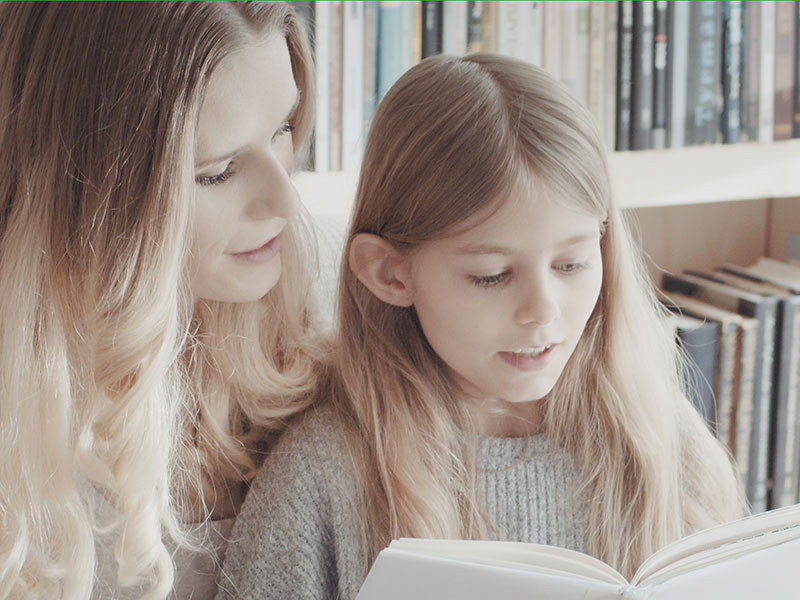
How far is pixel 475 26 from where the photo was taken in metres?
1.08

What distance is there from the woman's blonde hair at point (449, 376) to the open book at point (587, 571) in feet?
0.74

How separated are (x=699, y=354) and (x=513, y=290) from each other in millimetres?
542

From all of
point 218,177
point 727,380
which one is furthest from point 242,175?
point 727,380

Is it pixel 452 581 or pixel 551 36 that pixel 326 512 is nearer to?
pixel 452 581

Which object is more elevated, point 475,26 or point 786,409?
point 475,26

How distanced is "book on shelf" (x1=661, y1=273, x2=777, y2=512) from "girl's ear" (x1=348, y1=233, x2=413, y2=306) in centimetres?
62

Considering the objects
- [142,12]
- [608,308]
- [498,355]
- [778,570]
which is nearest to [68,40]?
[142,12]

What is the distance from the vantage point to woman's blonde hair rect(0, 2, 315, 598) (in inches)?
28.0

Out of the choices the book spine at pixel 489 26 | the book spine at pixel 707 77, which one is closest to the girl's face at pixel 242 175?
the book spine at pixel 489 26

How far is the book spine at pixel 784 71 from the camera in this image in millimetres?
1191

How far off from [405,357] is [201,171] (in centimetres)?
28

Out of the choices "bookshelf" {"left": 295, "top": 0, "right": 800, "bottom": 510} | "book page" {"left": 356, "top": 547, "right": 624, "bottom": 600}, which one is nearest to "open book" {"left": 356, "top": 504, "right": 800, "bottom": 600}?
"book page" {"left": 356, "top": 547, "right": 624, "bottom": 600}

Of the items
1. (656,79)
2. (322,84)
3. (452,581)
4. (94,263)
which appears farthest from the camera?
(656,79)

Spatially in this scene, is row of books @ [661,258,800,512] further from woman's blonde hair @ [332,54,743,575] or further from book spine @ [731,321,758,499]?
woman's blonde hair @ [332,54,743,575]
